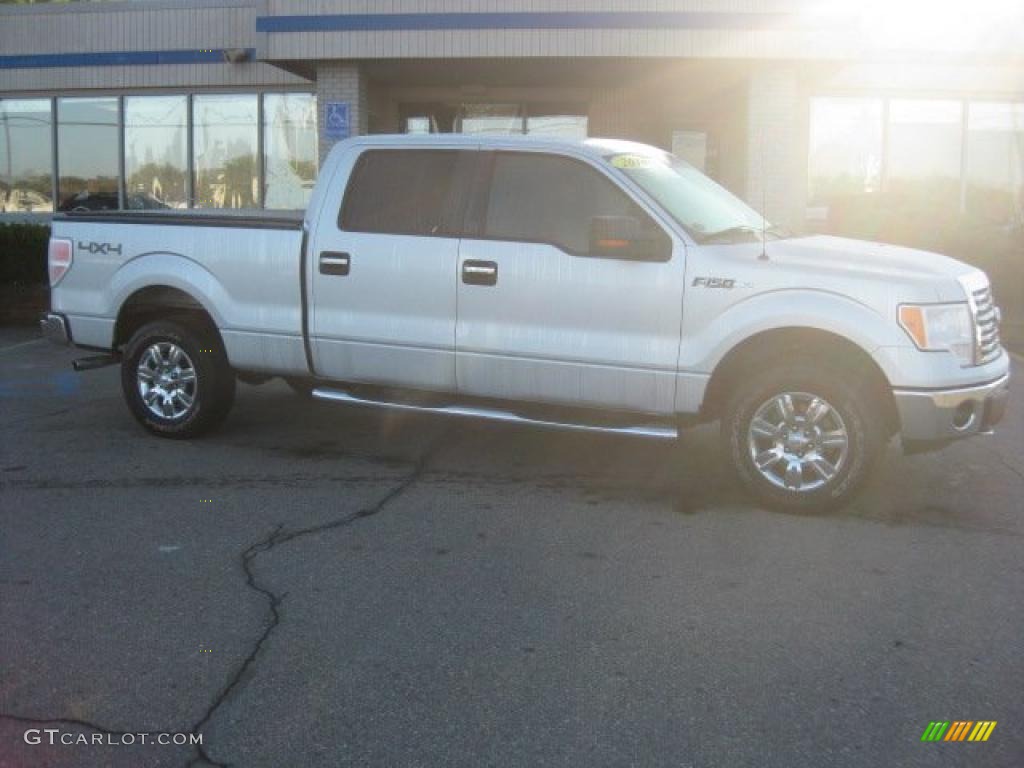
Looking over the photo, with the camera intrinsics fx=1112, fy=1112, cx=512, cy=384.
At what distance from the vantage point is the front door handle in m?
6.39

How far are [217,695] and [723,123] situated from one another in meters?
15.8

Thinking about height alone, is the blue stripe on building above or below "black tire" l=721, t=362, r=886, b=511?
above

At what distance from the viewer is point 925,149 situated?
18.0 m

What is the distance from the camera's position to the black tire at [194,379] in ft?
24.1

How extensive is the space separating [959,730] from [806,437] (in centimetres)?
249

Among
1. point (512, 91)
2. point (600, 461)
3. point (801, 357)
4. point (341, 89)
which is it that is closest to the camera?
point (801, 357)

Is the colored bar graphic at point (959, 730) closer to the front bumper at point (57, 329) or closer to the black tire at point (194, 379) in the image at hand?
the black tire at point (194, 379)

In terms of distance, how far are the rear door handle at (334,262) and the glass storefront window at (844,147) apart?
12664mm

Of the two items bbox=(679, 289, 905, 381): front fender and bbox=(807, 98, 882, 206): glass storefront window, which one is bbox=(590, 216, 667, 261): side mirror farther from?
bbox=(807, 98, 882, 206): glass storefront window

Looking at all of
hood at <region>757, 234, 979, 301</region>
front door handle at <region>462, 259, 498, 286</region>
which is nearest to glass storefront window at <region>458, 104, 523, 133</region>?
front door handle at <region>462, 259, 498, 286</region>

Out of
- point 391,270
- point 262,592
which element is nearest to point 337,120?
point 391,270

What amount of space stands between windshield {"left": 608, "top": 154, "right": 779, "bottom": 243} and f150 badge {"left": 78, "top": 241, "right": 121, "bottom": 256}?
136 inches

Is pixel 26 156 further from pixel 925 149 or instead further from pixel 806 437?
pixel 806 437

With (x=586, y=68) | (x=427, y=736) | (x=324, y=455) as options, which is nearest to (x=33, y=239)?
(x=586, y=68)
